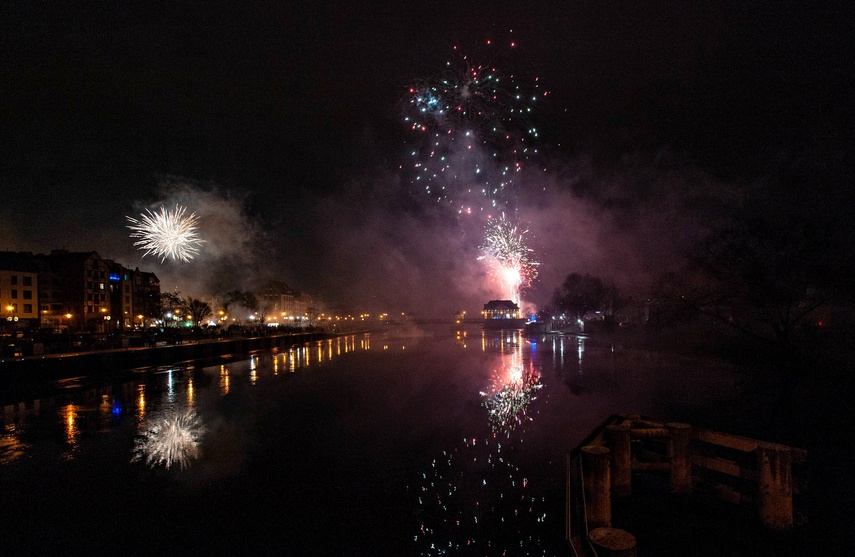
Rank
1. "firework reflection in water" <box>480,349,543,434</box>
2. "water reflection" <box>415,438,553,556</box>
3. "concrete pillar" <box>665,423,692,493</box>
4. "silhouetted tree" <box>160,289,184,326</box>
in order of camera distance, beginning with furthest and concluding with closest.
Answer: "silhouetted tree" <box>160,289,184,326</box> < "firework reflection in water" <box>480,349,543,434</box> < "concrete pillar" <box>665,423,692,493</box> < "water reflection" <box>415,438,553,556</box>

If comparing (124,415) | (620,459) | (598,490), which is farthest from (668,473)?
(124,415)

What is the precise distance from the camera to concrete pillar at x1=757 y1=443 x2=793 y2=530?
6449 millimetres

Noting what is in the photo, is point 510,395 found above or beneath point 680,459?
beneath

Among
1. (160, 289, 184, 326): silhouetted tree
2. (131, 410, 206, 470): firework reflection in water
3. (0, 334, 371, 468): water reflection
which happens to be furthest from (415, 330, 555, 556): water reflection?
(160, 289, 184, 326): silhouetted tree

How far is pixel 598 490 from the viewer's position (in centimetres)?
625

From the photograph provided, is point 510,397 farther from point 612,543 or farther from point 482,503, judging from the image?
point 612,543

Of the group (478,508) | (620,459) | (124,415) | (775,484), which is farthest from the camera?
(124,415)

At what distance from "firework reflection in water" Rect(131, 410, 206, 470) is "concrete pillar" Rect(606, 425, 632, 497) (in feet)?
26.6

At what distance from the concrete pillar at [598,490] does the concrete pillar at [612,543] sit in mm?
1299

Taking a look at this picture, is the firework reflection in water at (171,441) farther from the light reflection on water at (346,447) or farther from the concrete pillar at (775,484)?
the concrete pillar at (775,484)

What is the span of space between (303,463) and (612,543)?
22.8 feet

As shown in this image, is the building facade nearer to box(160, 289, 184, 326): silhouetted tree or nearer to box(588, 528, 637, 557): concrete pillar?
box(160, 289, 184, 326): silhouetted tree

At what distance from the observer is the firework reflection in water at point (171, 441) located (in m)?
10.1

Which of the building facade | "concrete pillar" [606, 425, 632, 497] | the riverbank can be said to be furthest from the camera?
the building facade
